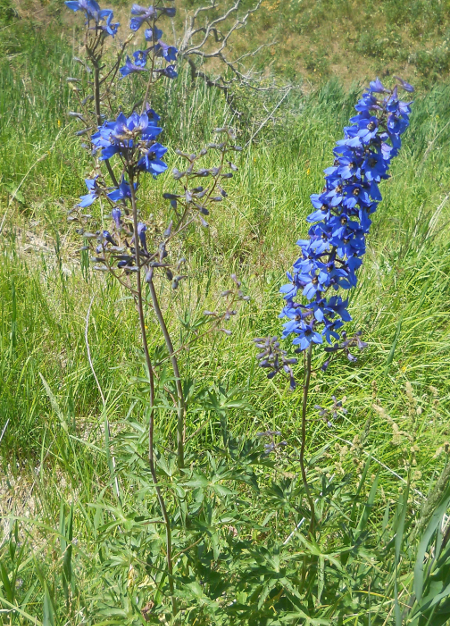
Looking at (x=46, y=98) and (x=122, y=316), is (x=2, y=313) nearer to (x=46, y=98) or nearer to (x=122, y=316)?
(x=122, y=316)

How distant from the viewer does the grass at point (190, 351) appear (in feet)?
5.82

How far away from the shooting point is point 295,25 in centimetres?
1368

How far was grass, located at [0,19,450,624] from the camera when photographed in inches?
69.8

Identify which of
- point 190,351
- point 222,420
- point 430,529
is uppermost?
point 430,529

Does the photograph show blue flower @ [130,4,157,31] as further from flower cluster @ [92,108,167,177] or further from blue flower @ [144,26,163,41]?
flower cluster @ [92,108,167,177]

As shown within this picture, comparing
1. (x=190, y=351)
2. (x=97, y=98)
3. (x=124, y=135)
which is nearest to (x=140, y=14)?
(x=97, y=98)

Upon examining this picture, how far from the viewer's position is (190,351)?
2.59m

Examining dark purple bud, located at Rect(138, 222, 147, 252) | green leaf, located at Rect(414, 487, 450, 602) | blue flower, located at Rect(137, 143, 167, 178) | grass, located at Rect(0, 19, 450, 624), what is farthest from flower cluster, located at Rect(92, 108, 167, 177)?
green leaf, located at Rect(414, 487, 450, 602)

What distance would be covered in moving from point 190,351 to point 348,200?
140 cm

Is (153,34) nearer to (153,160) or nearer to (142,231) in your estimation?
(153,160)

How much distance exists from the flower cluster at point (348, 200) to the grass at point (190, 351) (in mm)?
304

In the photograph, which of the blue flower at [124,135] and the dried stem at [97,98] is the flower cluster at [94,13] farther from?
the blue flower at [124,135]

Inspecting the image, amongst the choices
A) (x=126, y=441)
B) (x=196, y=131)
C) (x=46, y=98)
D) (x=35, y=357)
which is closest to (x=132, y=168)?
(x=126, y=441)

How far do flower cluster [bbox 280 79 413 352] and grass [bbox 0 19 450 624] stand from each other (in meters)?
0.30
